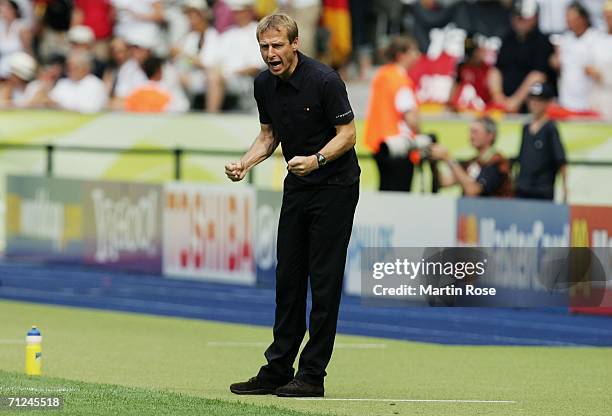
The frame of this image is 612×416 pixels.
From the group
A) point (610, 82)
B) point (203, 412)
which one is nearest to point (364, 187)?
point (610, 82)

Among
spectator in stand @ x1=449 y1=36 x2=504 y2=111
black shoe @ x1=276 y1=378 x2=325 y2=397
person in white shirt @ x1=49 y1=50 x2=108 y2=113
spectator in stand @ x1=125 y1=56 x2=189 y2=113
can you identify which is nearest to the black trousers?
black shoe @ x1=276 y1=378 x2=325 y2=397

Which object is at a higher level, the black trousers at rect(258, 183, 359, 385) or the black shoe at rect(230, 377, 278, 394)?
the black trousers at rect(258, 183, 359, 385)

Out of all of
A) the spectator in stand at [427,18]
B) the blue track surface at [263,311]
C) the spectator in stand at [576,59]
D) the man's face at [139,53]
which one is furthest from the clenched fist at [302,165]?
the man's face at [139,53]

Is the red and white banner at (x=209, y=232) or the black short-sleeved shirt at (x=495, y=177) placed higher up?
the black short-sleeved shirt at (x=495, y=177)

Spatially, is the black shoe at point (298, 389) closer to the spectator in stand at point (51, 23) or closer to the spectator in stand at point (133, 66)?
the spectator in stand at point (133, 66)

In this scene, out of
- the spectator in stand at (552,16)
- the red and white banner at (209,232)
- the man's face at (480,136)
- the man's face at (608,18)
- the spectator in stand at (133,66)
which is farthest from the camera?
the spectator in stand at (133,66)

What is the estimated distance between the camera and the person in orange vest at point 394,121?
17172mm

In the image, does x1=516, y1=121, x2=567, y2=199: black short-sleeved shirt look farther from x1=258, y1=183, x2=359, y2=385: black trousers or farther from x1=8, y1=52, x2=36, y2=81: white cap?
x1=8, y1=52, x2=36, y2=81: white cap

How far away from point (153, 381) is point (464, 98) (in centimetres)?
969

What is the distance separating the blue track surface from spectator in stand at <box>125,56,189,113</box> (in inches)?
128

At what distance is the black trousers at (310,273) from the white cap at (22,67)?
47.5 feet

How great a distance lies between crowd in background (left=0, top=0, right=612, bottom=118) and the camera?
18.5 m

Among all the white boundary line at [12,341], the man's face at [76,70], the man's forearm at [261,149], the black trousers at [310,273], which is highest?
the man's face at [76,70]

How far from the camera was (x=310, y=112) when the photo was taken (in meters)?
9.44
